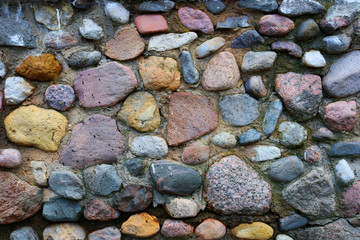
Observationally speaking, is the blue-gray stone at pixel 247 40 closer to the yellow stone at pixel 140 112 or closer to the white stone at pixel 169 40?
the white stone at pixel 169 40

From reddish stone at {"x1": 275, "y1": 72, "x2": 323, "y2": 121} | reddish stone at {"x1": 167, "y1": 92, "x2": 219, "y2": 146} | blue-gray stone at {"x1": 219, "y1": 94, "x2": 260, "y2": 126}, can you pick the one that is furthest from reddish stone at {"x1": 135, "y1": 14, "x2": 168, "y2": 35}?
reddish stone at {"x1": 275, "y1": 72, "x2": 323, "y2": 121}

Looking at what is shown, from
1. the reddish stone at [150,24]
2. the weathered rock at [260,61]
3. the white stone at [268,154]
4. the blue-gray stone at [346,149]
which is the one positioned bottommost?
the white stone at [268,154]

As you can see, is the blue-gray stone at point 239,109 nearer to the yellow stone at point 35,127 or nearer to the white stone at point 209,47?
the white stone at point 209,47

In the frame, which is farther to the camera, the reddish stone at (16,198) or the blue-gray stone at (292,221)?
the blue-gray stone at (292,221)

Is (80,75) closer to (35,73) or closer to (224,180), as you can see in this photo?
(35,73)

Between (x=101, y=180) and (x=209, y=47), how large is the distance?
0.60m

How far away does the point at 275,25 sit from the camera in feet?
4.00

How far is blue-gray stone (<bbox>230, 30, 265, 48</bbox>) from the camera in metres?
1.23

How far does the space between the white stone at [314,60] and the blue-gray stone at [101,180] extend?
0.79 meters

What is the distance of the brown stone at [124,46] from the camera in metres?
1.22

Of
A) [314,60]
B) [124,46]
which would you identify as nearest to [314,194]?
[314,60]

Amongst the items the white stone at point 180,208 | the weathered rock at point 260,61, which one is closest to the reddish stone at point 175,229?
the white stone at point 180,208

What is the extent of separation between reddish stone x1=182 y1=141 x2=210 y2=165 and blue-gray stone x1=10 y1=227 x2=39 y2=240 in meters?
0.57

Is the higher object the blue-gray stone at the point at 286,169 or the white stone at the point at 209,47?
the white stone at the point at 209,47
